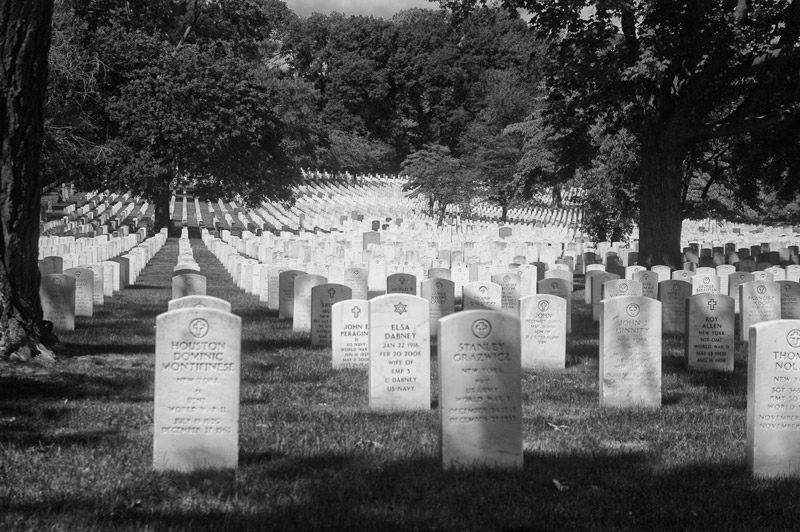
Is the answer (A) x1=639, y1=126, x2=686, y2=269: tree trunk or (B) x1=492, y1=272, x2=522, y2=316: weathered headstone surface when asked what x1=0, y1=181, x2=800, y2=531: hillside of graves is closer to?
(B) x1=492, y1=272, x2=522, y2=316: weathered headstone surface

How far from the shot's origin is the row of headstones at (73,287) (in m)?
13.8

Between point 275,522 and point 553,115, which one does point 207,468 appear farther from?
point 553,115

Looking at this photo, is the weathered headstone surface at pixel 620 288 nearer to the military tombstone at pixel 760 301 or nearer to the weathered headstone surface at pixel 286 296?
the military tombstone at pixel 760 301

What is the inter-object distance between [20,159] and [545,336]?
5713mm

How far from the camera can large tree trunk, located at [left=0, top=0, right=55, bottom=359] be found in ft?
31.6

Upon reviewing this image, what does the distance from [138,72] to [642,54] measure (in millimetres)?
31615

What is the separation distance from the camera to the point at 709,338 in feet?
37.3

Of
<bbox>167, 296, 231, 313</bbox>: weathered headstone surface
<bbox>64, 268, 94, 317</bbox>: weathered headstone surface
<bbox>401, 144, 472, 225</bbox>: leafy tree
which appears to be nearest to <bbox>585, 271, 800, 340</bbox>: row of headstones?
<bbox>167, 296, 231, 313</bbox>: weathered headstone surface

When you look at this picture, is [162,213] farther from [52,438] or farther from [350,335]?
[52,438]

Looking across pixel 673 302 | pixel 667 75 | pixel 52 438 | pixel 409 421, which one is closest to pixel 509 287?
pixel 673 302

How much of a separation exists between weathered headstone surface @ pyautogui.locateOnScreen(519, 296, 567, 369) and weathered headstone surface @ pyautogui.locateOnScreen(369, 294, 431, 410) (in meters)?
3.01

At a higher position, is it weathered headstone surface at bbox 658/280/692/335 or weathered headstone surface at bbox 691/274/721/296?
weathered headstone surface at bbox 691/274/721/296

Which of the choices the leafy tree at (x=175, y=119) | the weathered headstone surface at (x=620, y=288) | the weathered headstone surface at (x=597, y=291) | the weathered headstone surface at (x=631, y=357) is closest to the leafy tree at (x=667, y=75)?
the weathered headstone surface at (x=597, y=291)

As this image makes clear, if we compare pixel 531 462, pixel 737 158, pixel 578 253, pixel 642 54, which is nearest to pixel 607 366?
pixel 531 462
